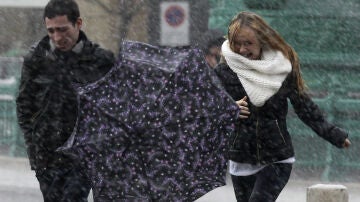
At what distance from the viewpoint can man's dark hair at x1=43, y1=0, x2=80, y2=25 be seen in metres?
6.18

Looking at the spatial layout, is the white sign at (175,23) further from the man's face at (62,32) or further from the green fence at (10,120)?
the man's face at (62,32)

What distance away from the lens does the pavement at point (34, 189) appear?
1238 cm

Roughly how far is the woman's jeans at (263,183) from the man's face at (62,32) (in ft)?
4.10

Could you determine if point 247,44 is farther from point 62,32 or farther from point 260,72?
point 62,32

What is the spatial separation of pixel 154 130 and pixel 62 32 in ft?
2.84

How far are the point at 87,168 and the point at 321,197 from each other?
2.61 m

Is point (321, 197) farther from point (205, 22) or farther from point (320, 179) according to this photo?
point (205, 22)

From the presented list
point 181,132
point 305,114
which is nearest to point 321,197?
point 305,114

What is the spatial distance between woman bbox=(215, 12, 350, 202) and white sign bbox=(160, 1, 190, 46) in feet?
30.4

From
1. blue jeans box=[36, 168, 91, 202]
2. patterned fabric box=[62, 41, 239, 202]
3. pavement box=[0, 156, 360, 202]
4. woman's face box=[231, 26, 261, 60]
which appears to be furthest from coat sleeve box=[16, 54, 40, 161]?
pavement box=[0, 156, 360, 202]

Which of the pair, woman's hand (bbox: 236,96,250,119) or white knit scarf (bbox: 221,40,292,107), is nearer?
woman's hand (bbox: 236,96,250,119)

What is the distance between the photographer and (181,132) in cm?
579

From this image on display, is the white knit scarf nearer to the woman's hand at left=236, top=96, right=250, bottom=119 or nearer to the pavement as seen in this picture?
the woman's hand at left=236, top=96, right=250, bottom=119

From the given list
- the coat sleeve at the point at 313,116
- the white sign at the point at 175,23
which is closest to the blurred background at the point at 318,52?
the white sign at the point at 175,23
